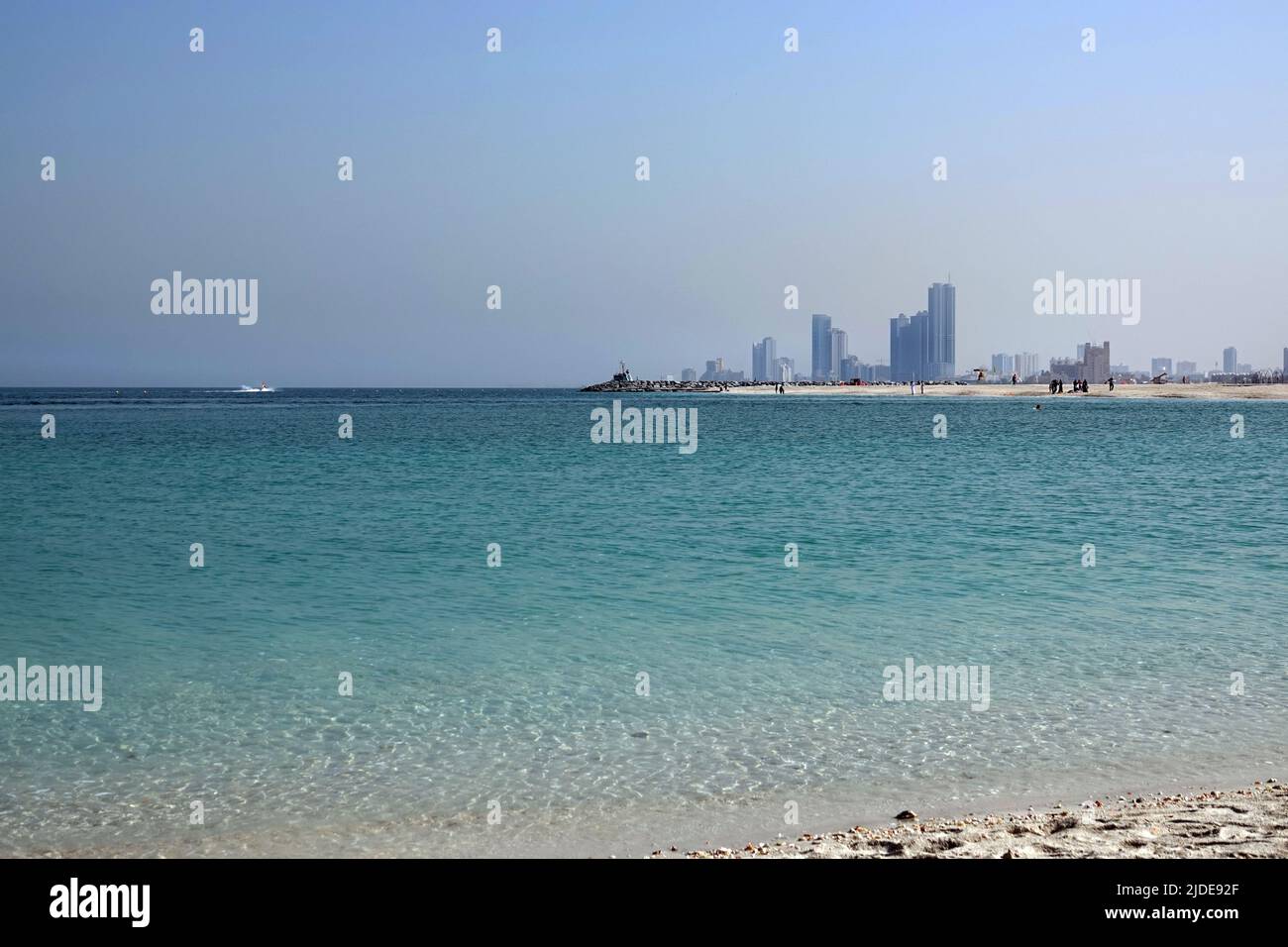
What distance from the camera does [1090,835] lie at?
22.5ft

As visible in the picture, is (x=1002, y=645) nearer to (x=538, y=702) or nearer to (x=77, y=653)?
(x=538, y=702)

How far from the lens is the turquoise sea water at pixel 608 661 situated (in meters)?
8.27

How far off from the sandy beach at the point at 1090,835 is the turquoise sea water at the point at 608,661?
0.55m

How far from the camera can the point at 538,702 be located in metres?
11.0

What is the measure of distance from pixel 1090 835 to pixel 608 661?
22.2 ft
